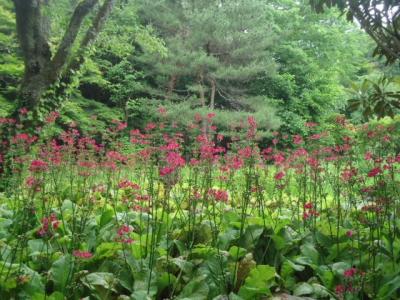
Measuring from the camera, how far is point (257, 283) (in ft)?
7.56

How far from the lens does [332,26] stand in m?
23.1

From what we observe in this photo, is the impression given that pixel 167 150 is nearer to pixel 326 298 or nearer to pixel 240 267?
pixel 240 267

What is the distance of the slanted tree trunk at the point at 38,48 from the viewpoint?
22.0 feet

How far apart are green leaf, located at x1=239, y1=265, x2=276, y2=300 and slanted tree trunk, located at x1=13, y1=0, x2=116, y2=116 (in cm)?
538

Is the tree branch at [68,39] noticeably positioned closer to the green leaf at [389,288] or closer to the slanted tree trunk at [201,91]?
the green leaf at [389,288]

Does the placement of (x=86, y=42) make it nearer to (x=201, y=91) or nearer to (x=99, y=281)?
(x=99, y=281)

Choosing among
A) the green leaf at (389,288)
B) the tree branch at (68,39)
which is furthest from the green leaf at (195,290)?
the tree branch at (68,39)

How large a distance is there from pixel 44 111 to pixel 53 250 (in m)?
4.57

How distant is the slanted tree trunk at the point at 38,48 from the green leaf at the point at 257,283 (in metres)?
5.38

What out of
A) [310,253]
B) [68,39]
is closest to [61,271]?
[310,253]

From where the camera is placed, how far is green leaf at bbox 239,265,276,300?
2234 millimetres

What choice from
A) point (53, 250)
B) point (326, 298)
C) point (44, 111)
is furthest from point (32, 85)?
point (326, 298)

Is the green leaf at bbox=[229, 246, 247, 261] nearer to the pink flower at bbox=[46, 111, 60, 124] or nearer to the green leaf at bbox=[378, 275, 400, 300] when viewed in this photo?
the green leaf at bbox=[378, 275, 400, 300]

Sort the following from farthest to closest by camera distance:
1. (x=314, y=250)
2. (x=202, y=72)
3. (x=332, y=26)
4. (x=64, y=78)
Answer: (x=332, y=26)
(x=202, y=72)
(x=64, y=78)
(x=314, y=250)
